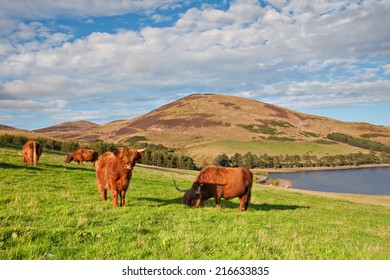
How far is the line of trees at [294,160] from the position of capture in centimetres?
15000

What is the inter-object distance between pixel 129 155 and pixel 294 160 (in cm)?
16981

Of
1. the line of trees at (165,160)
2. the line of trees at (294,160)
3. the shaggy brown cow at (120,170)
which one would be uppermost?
the shaggy brown cow at (120,170)

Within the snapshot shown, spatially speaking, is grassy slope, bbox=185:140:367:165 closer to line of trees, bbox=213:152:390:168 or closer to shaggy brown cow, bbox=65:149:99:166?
line of trees, bbox=213:152:390:168

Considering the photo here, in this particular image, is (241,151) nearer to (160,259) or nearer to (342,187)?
(342,187)

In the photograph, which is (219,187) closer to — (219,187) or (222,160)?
(219,187)

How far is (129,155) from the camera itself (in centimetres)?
1066

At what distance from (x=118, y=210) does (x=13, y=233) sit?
4.05 meters

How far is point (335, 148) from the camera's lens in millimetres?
198500

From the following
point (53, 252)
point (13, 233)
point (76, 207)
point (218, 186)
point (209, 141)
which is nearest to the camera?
point (53, 252)

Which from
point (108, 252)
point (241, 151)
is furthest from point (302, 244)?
Result: point (241, 151)

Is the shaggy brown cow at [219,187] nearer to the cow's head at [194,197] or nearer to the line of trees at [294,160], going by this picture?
the cow's head at [194,197]

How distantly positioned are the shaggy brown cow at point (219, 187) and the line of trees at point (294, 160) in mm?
129807

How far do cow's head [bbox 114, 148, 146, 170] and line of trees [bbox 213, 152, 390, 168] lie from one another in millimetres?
133401

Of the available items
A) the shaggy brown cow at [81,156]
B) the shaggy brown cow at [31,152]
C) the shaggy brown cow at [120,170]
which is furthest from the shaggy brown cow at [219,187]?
the shaggy brown cow at [81,156]
